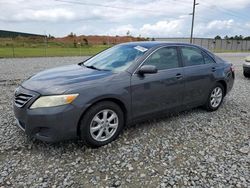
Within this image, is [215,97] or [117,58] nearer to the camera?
[117,58]

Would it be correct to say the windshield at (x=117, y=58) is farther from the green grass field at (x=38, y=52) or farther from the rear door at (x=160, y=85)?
the green grass field at (x=38, y=52)

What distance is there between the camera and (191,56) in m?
4.82

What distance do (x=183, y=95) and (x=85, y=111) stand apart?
204 centimetres

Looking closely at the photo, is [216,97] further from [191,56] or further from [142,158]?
[142,158]

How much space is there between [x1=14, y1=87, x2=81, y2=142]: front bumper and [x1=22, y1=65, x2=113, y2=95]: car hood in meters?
0.17

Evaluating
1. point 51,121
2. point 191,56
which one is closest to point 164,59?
→ point 191,56

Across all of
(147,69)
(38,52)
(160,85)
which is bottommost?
(160,85)

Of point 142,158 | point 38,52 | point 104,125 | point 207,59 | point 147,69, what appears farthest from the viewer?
point 38,52

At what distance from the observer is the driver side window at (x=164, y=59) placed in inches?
162

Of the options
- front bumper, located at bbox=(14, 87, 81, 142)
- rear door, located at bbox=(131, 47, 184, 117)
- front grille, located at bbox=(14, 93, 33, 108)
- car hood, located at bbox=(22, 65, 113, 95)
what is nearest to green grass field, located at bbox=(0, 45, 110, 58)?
car hood, located at bbox=(22, 65, 113, 95)

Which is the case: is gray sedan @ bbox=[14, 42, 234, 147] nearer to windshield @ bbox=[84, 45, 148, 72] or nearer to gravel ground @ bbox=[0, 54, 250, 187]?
windshield @ bbox=[84, 45, 148, 72]

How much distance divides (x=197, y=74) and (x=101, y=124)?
2279 millimetres

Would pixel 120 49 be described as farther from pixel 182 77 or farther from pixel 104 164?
pixel 104 164

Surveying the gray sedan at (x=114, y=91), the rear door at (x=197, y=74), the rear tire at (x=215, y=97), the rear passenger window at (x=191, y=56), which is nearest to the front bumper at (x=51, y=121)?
the gray sedan at (x=114, y=91)
